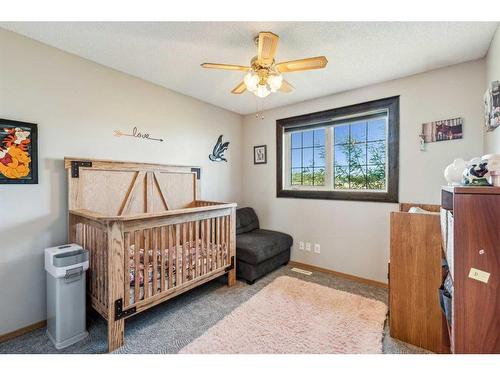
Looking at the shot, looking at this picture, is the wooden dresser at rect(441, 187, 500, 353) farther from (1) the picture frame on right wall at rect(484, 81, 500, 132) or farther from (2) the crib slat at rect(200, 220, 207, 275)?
(2) the crib slat at rect(200, 220, 207, 275)

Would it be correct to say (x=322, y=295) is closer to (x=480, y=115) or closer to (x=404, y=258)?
(x=404, y=258)

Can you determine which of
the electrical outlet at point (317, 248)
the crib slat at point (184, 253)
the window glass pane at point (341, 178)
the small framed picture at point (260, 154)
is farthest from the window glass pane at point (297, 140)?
the crib slat at point (184, 253)

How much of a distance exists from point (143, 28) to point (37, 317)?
8.22 feet

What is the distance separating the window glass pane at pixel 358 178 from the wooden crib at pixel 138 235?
5.32 feet

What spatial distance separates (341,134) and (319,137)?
1.01ft

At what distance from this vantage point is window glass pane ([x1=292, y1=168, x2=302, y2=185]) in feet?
11.4

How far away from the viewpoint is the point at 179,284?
213 cm

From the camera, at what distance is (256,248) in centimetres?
281

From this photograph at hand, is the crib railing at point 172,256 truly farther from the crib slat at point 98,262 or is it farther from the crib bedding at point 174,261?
the crib slat at point 98,262

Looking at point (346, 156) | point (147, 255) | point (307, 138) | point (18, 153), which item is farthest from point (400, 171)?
point (18, 153)

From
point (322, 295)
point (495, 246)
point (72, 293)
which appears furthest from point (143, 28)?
point (322, 295)

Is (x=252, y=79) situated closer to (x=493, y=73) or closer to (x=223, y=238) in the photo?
(x=223, y=238)

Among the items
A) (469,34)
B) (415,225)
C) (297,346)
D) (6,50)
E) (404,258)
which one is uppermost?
(469,34)

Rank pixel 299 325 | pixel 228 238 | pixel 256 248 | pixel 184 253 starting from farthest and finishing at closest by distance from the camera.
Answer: pixel 256 248 < pixel 228 238 < pixel 184 253 < pixel 299 325
